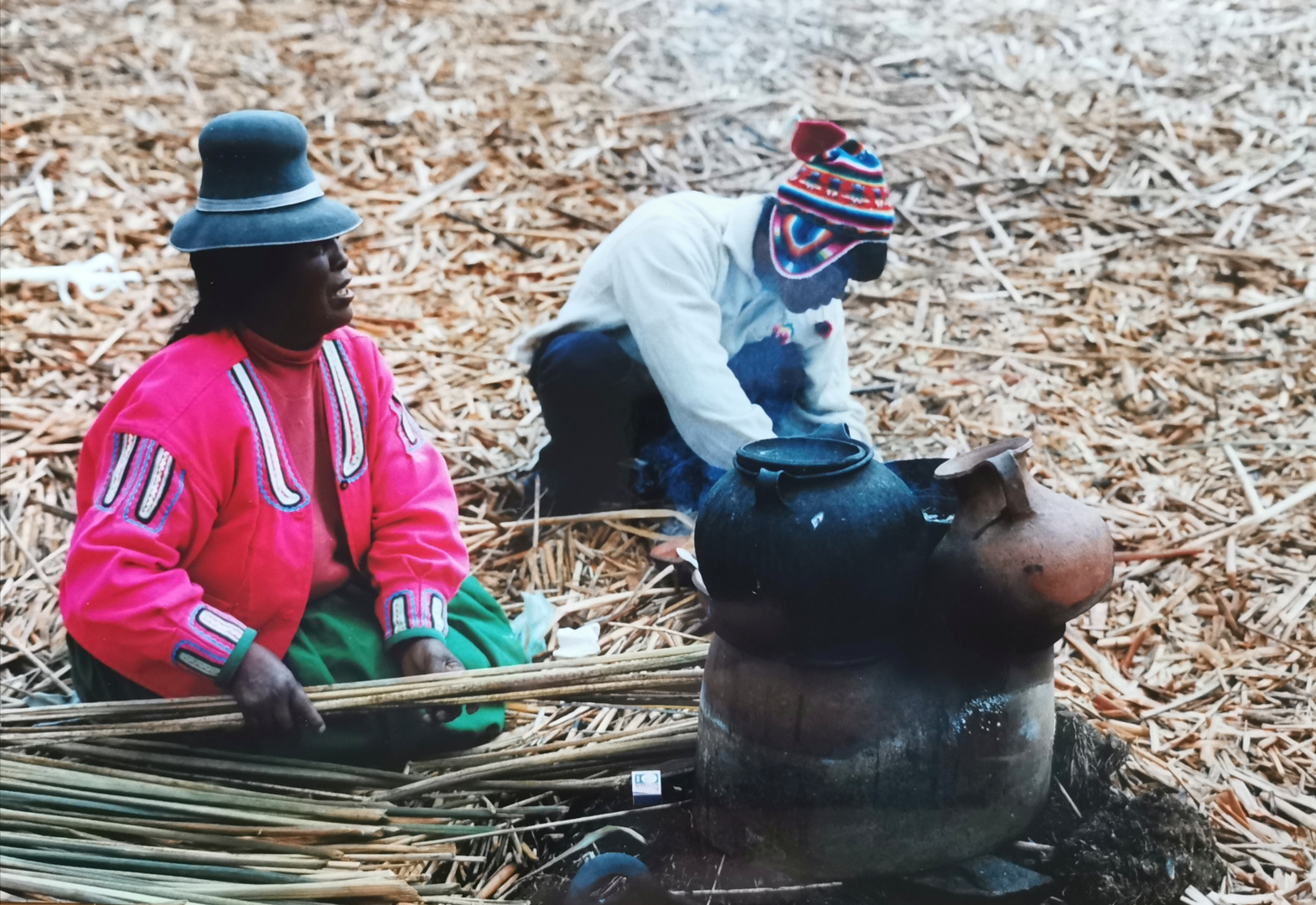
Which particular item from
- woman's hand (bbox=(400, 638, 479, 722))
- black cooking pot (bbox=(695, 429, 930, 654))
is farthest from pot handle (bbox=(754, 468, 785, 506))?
woman's hand (bbox=(400, 638, 479, 722))

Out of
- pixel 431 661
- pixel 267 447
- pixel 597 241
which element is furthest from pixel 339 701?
pixel 597 241

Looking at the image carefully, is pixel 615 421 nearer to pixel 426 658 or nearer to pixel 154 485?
pixel 426 658

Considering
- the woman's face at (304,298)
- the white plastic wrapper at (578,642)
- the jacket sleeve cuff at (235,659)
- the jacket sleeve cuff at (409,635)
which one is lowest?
the white plastic wrapper at (578,642)

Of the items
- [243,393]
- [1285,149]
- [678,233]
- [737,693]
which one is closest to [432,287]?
[678,233]

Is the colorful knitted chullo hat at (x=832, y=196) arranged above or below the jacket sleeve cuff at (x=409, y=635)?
above

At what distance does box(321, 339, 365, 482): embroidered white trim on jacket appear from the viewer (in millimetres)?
2910

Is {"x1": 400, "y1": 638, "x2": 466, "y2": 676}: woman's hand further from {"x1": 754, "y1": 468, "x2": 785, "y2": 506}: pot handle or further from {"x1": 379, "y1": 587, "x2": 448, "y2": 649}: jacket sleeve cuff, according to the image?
{"x1": 754, "y1": 468, "x2": 785, "y2": 506}: pot handle

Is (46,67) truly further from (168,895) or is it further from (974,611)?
(974,611)

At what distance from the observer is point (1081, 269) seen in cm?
590

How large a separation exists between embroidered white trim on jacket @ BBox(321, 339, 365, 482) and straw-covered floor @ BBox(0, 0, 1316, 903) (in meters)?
0.60

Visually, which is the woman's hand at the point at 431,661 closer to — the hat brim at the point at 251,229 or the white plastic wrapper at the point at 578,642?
the white plastic wrapper at the point at 578,642

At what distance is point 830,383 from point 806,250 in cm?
67

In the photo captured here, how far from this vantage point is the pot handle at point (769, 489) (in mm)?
2229

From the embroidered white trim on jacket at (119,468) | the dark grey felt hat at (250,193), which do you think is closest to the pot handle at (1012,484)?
the dark grey felt hat at (250,193)
